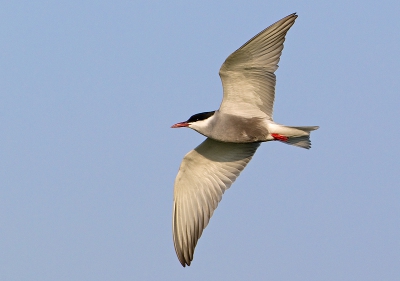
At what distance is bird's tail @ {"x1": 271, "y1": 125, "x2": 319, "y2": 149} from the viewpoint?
13.0 metres

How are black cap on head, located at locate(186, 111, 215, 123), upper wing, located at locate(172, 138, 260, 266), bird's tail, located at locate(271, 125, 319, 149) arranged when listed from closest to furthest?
bird's tail, located at locate(271, 125, 319, 149) < black cap on head, located at locate(186, 111, 215, 123) < upper wing, located at locate(172, 138, 260, 266)

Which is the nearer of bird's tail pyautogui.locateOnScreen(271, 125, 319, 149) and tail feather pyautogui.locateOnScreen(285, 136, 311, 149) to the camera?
bird's tail pyautogui.locateOnScreen(271, 125, 319, 149)

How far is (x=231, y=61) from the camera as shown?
495 inches

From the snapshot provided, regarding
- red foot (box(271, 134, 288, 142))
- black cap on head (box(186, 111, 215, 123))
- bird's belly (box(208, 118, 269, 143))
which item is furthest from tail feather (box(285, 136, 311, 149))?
black cap on head (box(186, 111, 215, 123))

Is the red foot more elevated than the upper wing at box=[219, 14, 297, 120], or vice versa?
the upper wing at box=[219, 14, 297, 120]

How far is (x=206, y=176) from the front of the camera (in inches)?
567

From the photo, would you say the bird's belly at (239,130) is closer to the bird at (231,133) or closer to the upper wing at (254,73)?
the bird at (231,133)

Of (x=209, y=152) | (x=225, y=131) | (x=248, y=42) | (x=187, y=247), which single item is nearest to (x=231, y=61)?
(x=248, y=42)

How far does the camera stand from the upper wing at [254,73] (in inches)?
492

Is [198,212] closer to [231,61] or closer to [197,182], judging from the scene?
[197,182]

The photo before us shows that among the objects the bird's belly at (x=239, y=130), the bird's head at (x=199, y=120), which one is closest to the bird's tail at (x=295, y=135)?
the bird's belly at (x=239, y=130)

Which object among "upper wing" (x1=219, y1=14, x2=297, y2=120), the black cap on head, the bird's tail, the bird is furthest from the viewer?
the black cap on head

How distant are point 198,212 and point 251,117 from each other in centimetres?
209

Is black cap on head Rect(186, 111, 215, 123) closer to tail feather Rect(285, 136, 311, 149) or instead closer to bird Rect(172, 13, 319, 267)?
bird Rect(172, 13, 319, 267)
